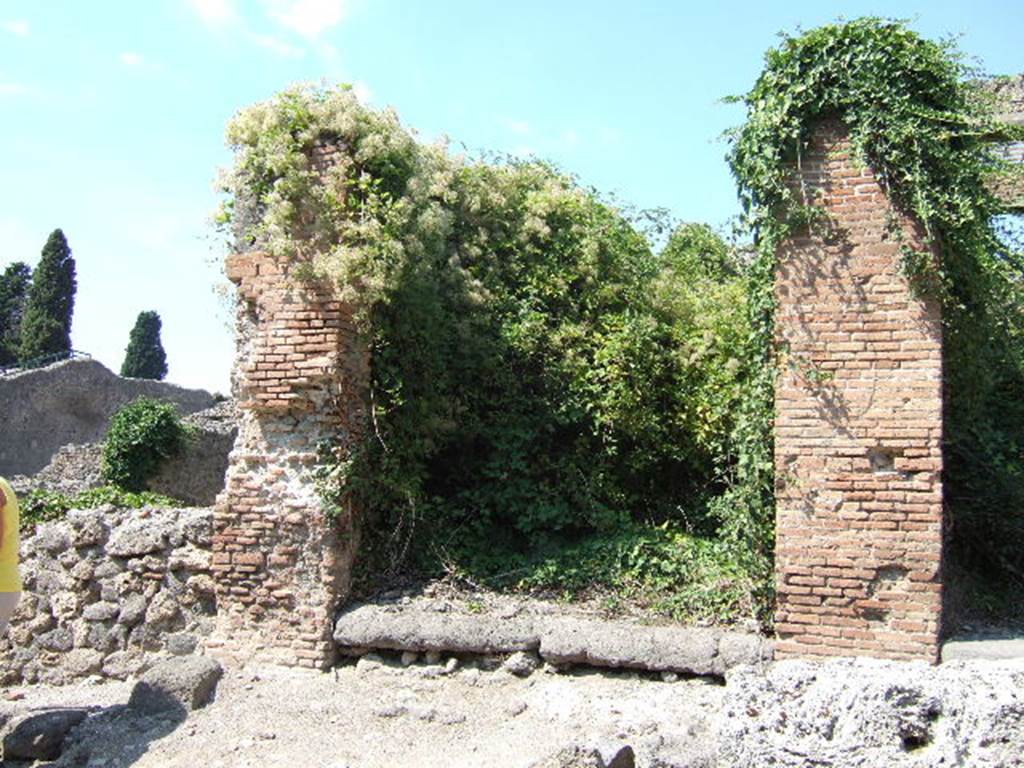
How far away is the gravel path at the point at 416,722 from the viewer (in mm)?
5598

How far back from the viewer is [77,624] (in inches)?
295

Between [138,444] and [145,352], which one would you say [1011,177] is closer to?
[138,444]

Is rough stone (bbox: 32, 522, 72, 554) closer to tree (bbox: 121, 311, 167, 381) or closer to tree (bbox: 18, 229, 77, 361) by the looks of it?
tree (bbox: 18, 229, 77, 361)

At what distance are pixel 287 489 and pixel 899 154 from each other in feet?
14.5

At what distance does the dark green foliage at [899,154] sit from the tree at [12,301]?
28.2 meters

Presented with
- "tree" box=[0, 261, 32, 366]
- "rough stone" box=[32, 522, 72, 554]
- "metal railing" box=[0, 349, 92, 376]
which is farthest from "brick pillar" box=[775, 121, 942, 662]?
"tree" box=[0, 261, 32, 366]

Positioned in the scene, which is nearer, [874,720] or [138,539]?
[874,720]

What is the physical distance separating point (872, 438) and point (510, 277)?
4246 mm

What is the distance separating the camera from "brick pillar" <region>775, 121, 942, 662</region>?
5.80m

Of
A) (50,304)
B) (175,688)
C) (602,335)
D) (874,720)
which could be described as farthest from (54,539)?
(50,304)

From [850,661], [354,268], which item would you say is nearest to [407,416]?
[354,268]

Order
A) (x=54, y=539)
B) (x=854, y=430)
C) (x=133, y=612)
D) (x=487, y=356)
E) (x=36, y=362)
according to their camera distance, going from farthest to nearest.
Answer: (x=36, y=362) < (x=487, y=356) < (x=54, y=539) < (x=133, y=612) < (x=854, y=430)

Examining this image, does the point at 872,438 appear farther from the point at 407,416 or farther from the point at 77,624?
the point at 77,624

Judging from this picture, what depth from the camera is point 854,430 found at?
5.96 m
